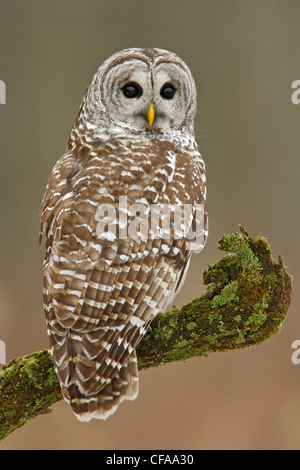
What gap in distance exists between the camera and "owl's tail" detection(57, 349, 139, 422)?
259 cm

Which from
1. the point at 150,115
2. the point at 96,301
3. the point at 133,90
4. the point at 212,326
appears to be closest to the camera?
the point at 96,301

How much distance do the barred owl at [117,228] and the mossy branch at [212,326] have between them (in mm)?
124

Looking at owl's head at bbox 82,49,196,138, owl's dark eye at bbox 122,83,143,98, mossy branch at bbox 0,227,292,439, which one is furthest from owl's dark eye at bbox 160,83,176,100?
mossy branch at bbox 0,227,292,439

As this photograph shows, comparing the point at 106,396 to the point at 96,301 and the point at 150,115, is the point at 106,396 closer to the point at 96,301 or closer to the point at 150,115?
the point at 96,301

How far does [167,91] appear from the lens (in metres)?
3.21

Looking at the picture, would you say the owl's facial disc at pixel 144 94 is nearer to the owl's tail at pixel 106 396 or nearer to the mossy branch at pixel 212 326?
the mossy branch at pixel 212 326

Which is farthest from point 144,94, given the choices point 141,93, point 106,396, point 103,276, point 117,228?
point 106,396

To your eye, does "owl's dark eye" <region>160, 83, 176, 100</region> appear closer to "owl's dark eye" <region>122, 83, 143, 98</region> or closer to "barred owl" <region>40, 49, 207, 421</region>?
"barred owl" <region>40, 49, 207, 421</region>

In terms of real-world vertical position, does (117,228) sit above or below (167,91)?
below

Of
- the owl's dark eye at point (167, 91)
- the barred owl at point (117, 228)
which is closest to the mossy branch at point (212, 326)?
the barred owl at point (117, 228)

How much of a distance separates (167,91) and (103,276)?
3.40 ft

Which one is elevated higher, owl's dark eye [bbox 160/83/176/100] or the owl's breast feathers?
owl's dark eye [bbox 160/83/176/100]

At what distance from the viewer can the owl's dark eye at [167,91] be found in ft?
10.5

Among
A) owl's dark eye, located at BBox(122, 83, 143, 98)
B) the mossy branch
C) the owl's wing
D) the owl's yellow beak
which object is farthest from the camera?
owl's dark eye, located at BBox(122, 83, 143, 98)
